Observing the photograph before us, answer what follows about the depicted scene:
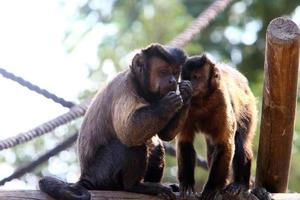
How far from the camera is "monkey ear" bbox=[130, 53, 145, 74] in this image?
5.94 metres

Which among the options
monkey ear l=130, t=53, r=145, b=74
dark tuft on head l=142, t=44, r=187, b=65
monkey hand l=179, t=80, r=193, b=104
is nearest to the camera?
monkey hand l=179, t=80, r=193, b=104

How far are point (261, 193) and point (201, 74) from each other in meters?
0.94

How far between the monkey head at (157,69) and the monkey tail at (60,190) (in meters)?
0.82

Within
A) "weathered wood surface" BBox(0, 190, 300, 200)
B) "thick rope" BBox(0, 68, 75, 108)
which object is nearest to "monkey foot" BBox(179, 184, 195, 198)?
"weathered wood surface" BBox(0, 190, 300, 200)

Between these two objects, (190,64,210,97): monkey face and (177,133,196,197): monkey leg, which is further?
(177,133,196,197): monkey leg

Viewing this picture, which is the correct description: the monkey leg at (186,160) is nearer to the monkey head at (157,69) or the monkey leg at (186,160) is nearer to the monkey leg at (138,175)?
the monkey leg at (138,175)

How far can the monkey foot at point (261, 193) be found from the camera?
5980mm

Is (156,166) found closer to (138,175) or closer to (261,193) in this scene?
(138,175)

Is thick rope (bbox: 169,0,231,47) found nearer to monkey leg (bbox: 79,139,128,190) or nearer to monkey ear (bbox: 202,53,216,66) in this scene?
monkey ear (bbox: 202,53,216,66)

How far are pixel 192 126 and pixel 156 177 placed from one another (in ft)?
1.57

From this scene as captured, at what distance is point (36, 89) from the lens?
7074 millimetres

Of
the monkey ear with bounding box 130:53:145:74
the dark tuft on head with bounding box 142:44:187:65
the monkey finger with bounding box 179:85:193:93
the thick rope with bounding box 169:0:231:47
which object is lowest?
the thick rope with bounding box 169:0:231:47

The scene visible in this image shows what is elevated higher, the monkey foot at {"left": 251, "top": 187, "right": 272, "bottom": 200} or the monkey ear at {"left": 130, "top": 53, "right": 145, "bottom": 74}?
A: the monkey ear at {"left": 130, "top": 53, "right": 145, "bottom": 74}

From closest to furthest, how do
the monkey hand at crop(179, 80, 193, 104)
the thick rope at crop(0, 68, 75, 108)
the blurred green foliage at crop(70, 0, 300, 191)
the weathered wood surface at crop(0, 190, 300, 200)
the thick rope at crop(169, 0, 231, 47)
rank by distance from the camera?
the weathered wood surface at crop(0, 190, 300, 200), the monkey hand at crop(179, 80, 193, 104), the thick rope at crop(0, 68, 75, 108), the thick rope at crop(169, 0, 231, 47), the blurred green foliage at crop(70, 0, 300, 191)
